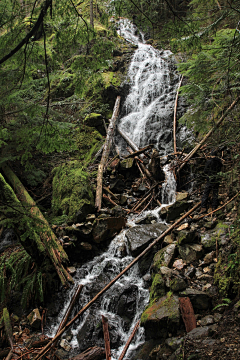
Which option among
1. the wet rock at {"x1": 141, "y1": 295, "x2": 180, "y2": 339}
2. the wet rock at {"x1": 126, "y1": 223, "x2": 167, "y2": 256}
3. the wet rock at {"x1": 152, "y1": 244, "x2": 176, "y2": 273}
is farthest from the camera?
the wet rock at {"x1": 126, "y1": 223, "x2": 167, "y2": 256}

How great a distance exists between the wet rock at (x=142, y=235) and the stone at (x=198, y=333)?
2.76 m

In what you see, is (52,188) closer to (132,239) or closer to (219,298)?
(132,239)

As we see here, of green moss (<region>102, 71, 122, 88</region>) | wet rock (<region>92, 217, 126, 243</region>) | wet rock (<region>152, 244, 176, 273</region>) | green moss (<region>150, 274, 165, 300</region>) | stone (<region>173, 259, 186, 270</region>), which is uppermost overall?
green moss (<region>102, 71, 122, 88</region>)

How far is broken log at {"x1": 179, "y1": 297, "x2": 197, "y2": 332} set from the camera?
3320mm

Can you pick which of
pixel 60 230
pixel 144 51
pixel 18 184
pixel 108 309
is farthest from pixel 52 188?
pixel 144 51

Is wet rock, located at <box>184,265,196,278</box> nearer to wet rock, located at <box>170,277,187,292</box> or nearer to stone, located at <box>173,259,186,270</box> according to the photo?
stone, located at <box>173,259,186,270</box>

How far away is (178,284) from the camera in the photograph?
392 cm

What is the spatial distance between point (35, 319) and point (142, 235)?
3192 millimetres

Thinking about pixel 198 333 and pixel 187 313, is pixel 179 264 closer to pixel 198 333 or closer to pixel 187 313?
pixel 187 313

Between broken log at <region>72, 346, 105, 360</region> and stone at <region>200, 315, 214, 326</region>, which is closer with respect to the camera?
stone at <region>200, 315, 214, 326</region>

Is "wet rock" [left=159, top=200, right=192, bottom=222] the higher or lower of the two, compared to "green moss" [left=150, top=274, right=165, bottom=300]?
higher

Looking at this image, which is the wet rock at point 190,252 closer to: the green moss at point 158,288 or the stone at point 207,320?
the green moss at point 158,288

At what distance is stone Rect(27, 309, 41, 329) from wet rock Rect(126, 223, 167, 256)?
2.60m

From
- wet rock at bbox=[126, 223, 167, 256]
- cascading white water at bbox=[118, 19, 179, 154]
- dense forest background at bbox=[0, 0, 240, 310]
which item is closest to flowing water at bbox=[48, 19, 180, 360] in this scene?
wet rock at bbox=[126, 223, 167, 256]
